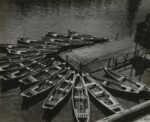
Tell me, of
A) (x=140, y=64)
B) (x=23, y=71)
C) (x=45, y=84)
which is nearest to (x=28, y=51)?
(x=23, y=71)

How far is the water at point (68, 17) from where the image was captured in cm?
5003

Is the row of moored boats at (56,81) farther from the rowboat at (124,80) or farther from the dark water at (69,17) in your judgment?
the dark water at (69,17)

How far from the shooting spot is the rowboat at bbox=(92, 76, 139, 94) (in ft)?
102

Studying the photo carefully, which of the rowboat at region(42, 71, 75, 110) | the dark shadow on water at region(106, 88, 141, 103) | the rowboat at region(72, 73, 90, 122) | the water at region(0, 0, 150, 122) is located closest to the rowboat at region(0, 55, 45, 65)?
the water at region(0, 0, 150, 122)

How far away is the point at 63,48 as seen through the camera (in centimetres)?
4119

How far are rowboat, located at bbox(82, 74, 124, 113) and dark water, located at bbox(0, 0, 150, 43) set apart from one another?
18.0m

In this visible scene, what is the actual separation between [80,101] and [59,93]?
2777 millimetres

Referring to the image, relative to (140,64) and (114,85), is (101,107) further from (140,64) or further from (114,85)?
(140,64)

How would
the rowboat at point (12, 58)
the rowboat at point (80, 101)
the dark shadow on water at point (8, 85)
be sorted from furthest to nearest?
the rowboat at point (12, 58) < the dark shadow on water at point (8, 85) < the rowboat at point (80, 101)

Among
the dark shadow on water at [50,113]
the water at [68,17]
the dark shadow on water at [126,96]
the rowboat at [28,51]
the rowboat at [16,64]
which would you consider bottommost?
the dark shadow on water at [50,113]

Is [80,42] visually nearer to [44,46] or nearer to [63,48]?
[63,48]

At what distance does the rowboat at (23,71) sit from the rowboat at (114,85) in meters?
7.14

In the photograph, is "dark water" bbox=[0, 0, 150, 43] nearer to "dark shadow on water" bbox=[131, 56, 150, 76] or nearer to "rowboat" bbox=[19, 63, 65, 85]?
"dark shadow on water" bbox=[131, 56, 150, 76]

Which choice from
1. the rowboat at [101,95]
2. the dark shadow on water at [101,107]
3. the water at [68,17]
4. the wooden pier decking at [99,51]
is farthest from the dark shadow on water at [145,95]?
the wooden pier decking at [99,51]
